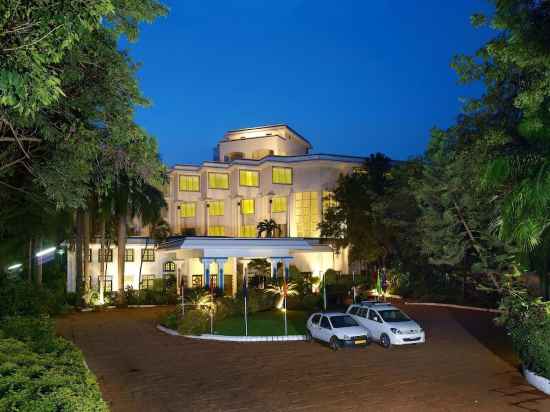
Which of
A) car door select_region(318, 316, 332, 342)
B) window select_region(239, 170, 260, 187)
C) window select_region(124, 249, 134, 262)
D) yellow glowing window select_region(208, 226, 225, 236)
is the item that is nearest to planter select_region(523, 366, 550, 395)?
car door select_region(318, 316, 332, 342)

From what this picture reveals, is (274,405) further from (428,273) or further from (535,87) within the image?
(428,273)

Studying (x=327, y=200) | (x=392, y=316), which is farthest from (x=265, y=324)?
(x=327, y=200)

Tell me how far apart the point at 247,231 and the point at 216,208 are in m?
4.60

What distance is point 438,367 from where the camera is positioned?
1568 cm

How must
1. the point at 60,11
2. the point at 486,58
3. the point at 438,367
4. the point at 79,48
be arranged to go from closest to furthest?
the point at 60,11 → the point at 79,48 → the point at 486,58 → the point at 438,367

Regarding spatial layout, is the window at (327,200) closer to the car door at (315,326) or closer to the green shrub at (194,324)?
the green shrub at (194,324)

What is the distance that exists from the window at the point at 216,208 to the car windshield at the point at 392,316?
37.4m

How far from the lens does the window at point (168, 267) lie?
47.3 meters

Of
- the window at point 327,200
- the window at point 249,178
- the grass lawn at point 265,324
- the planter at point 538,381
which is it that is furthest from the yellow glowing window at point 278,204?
the planter at point 538,381

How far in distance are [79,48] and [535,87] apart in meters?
9.51

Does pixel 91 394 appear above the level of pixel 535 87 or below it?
below

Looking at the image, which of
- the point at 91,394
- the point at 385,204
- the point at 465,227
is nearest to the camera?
the point at 91,394

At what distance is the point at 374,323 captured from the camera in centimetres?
2016

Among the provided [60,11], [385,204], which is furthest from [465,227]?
[60,11]
